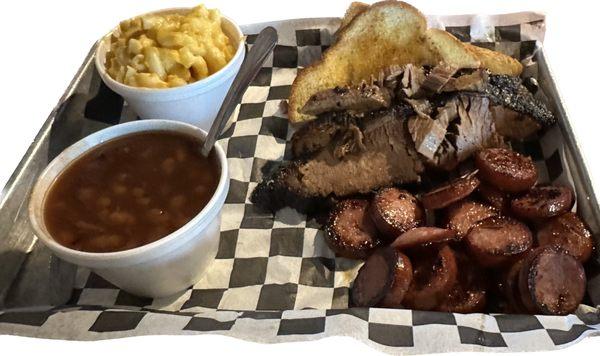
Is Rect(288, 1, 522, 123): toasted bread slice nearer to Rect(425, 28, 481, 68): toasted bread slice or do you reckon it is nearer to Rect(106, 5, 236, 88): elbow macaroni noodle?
Rect(425, 28, 481, 68): toasted bread slice

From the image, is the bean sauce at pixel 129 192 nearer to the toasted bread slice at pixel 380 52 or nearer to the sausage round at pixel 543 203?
the toasted bread slice at pixel 380 52

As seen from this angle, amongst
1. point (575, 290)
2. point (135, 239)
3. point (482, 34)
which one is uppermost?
point (482, 34)

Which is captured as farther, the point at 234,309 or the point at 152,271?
the point at 234,309

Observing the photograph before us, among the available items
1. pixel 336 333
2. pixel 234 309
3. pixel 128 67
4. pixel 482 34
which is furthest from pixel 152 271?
pixel 482 34

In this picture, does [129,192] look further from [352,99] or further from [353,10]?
[353,10]

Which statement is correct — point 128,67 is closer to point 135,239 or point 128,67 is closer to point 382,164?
point 135,239

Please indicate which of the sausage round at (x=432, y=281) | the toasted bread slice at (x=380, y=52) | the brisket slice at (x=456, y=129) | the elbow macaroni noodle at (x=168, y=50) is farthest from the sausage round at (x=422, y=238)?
the elbow macaroni noodle at (x=168, y=50)

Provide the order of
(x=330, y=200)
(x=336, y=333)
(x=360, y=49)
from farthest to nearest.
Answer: (x=360, y=49) → (x=330, y=200) → (x=336, y=333)
